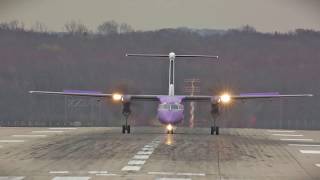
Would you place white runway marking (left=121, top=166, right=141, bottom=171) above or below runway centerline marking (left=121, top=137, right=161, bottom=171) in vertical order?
above

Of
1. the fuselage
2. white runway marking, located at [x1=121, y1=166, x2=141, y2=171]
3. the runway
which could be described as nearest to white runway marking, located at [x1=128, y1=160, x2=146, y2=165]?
Result: the runway

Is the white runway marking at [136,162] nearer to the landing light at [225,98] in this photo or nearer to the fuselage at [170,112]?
the fuselage at [170,112]

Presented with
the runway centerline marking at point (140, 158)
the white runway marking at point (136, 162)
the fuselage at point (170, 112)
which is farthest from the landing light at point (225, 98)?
the white runway marking at point (136, 162)

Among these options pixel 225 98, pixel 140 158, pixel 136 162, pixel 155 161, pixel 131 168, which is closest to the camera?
pixel 131 168

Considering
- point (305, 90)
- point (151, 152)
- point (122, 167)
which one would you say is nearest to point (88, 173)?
point (122, 167)

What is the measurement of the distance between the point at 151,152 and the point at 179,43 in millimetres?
141370

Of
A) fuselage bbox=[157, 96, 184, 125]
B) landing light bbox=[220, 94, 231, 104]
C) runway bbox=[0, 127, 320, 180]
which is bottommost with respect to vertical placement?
runway bbox=[0, 127, 320, 180]

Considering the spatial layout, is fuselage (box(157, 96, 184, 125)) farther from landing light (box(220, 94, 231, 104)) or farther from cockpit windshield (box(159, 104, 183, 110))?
landing light (box(220, 94, 231, 104))

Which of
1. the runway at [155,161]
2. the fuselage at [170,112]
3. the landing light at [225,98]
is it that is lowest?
the runway at [155,161]

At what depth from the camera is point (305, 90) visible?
160 metres

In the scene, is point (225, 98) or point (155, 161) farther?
point (225, 98)

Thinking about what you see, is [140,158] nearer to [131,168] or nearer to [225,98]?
[131,168]

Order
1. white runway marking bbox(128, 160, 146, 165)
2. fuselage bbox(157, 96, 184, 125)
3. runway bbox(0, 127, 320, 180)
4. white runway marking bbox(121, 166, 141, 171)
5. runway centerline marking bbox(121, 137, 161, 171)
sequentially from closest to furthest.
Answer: runway bbox(0, 127, 320, 180) → white runway marking bbox(121, 166, 141, 171) → runway centerline marking bbox(121, 137, 161, 171) → white runway marking bbox(128, 160, 146, 165) → fuselage bbox(157, 96, 184, 125)

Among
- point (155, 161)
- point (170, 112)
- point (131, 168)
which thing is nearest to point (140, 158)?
point (155, 161)
